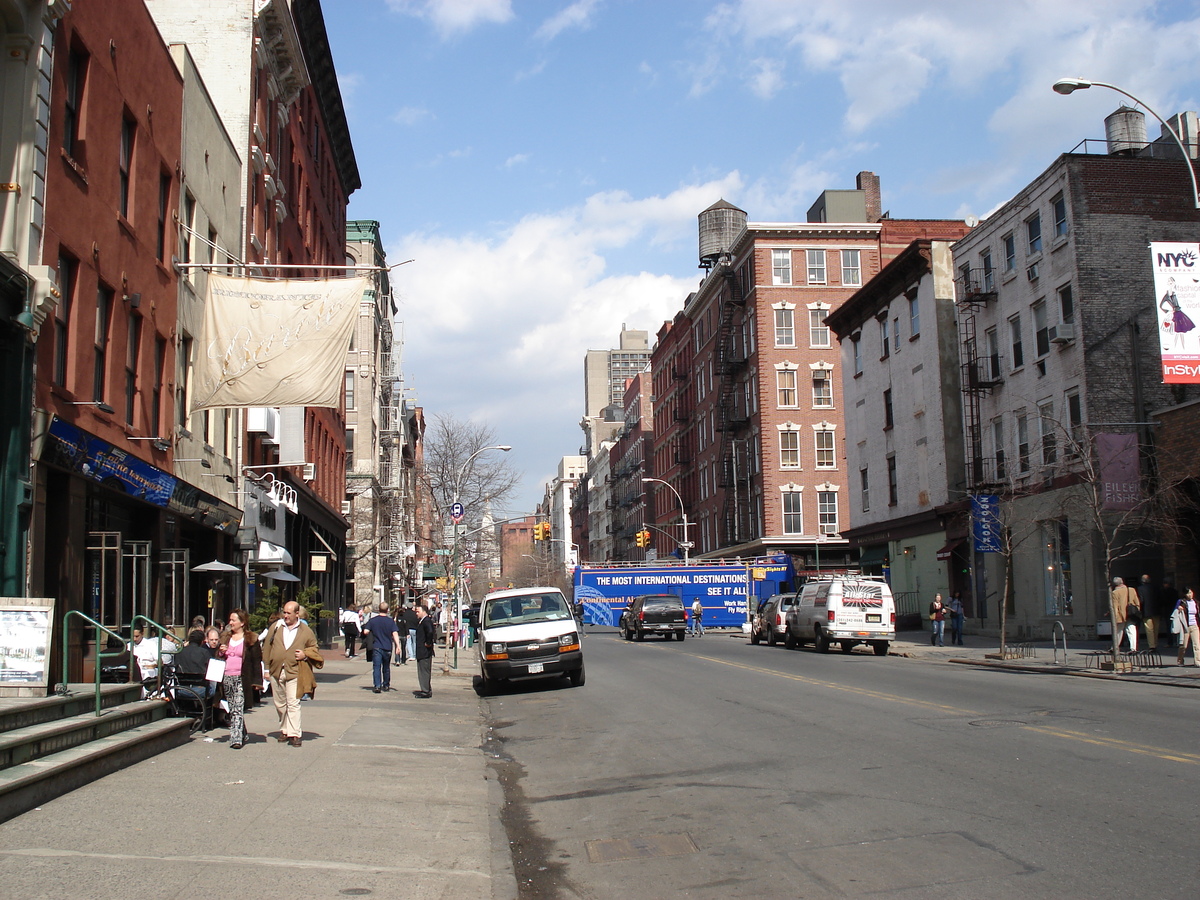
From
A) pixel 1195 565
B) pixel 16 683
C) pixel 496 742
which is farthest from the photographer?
pixel 1195 565

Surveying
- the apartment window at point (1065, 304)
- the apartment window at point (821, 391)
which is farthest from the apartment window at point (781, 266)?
the apartment window at point (1065, 304)

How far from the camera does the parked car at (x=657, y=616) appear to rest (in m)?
44.1

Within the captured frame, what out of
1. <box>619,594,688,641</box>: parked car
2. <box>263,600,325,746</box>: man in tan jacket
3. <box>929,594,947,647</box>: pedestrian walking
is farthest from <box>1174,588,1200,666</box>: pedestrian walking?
<box>619,594,688,641</box>: parked car

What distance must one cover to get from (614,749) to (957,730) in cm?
410

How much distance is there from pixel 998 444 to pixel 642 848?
34.5m

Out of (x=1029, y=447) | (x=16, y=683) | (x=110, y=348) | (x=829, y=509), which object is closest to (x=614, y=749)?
(x=16, y=683)

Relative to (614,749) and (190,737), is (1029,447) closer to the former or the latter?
(614,749)

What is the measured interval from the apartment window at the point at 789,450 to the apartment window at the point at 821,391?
2.43 meters

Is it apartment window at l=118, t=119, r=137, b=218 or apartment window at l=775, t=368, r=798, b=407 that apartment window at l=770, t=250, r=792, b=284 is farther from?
apartment window at l=118, t=119, r=137, b=218

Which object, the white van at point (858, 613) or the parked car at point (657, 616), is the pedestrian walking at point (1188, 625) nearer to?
the white van at point (858, 613)

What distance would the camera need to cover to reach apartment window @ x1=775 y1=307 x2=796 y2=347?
66.8 m

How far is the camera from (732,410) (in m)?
72.8

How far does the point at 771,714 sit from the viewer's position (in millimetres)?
15844

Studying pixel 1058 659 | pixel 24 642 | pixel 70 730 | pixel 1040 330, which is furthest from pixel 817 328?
pixel 70 730
